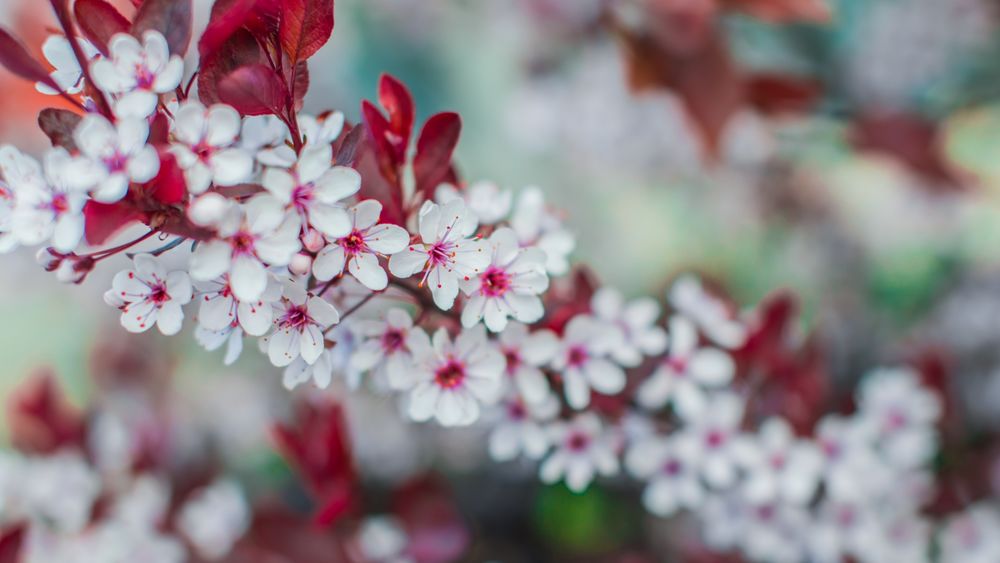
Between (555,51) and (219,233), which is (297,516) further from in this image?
(555,51)

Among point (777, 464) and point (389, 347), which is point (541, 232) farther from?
point (777, 464)

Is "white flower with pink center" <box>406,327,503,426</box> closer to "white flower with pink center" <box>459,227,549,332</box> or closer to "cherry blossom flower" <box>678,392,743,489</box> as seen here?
"white flower with pink center" <box>459,227,549,332</box>

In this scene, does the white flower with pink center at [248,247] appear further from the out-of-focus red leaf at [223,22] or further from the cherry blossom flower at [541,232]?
the cherry blossom flower at [541,232]

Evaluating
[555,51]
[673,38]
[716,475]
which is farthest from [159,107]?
[555,51]

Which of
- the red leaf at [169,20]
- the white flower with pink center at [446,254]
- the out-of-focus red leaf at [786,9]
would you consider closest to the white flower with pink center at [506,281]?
the white flower with pink center at [446,254]

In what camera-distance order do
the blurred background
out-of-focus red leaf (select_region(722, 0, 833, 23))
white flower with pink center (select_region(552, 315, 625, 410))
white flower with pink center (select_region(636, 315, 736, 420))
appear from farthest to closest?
the blurred background < out-of-focus red leaf (select_region(722, 0, 833, 23)) < white flower with pink center (select_region(636, 315, 736, 420)) < white flower with pink center (select_region(552, 315, 625, 410))

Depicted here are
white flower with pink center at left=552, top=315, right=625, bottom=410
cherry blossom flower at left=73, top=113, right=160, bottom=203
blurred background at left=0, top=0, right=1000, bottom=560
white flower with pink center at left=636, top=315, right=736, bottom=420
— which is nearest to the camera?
cherry blossom flower at left=73, top=113, right=160, bottom=203

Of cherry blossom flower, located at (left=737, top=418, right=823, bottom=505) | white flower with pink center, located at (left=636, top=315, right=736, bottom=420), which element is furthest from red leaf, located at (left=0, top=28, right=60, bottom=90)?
cherry blossom flower, located at (left=737, top=418, right=823, bottom=505)
